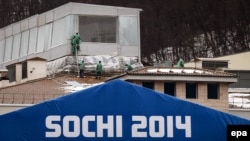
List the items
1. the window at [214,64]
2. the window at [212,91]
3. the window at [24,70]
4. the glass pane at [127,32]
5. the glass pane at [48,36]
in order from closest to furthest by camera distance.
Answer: the window at [212,91]
the window at [24,70]
the glass pane at [127,32]
the glass pane at [48,36]
the window at [214,64]

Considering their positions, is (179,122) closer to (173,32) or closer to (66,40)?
(66,40)

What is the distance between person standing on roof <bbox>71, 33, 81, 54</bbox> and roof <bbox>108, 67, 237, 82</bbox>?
902 centimetres

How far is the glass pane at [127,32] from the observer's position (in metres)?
56.2

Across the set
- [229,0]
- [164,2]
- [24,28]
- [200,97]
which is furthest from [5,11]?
[200,97]

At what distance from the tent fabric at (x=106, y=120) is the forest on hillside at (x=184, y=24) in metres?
78.4

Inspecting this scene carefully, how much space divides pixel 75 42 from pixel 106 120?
42597 millimetres

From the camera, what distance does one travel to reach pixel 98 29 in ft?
185

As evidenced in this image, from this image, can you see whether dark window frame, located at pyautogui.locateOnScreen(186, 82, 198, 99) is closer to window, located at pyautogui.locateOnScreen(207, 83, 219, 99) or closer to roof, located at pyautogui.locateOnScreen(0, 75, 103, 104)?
window, located at pyautogui.locateOnScreen(207, 83, 219, 99)

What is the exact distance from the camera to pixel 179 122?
38.5 feet

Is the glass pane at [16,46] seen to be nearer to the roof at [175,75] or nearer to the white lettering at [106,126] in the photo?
the roof at [175,75]

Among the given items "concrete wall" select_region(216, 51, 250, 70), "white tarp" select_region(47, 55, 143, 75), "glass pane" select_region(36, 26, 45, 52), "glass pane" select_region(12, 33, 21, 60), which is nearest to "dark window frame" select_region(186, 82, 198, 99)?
"white tarp" select_region(47, 55, 143, 75)

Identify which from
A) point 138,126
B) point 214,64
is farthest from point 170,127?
point 214,64

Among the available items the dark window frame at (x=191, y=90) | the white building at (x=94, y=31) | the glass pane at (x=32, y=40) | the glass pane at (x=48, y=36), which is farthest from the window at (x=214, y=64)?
the dark window frame at (x=191, y=90)

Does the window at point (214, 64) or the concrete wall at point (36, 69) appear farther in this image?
the window at point (214, 64)
